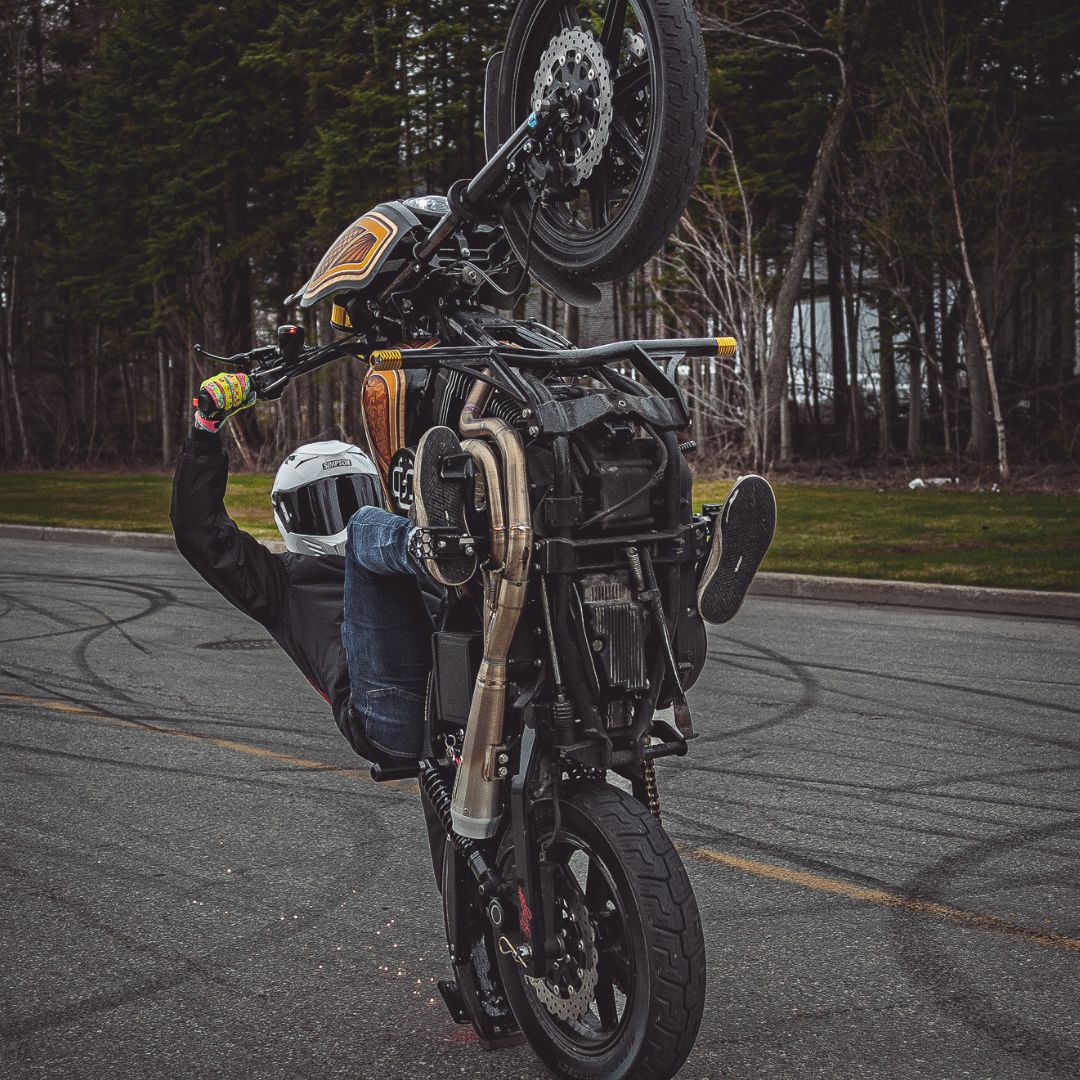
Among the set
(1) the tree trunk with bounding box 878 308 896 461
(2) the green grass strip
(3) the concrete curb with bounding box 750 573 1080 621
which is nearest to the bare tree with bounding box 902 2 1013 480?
(2) the green grass strip

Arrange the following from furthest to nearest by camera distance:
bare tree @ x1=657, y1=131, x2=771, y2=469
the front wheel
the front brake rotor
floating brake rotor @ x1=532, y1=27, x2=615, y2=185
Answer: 1. bare tree @ x1=657, y1=131, x2=771, y2=469
2. floating brake rotor @ x1=532, y1=27, x2=615, y2=185
3. the front brake rotor
4. the front wheel

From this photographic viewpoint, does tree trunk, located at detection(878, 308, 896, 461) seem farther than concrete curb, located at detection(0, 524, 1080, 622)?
Yes

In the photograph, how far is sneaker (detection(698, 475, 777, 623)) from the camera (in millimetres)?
3043

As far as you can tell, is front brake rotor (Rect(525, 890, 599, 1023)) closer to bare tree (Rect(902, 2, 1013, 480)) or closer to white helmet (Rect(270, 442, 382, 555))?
white helmet (Rect(270, 442, 382, 555))

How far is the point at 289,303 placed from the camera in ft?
12.4

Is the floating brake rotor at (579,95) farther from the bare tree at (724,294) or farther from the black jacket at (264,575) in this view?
the bare tree at (724,294)

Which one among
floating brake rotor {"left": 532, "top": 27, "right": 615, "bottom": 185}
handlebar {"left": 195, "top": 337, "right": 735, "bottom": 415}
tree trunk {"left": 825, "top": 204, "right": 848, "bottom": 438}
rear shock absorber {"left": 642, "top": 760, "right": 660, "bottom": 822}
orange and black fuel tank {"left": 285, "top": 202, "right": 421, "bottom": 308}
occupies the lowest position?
rear shock absorber {"left": 642, "top": 760, "right": 660, "bottom": 822}

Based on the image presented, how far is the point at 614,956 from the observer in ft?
9.56

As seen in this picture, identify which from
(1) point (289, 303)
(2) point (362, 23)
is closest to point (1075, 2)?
(2) point (362, 23)

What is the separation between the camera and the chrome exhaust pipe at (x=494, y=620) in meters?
2.75

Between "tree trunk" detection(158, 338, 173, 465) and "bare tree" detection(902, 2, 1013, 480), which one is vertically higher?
"bare tree" detection(902, 2, 1013, 480)

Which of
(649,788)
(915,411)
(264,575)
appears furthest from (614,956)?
(915,411)

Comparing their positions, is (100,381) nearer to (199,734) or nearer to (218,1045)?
(199,734)

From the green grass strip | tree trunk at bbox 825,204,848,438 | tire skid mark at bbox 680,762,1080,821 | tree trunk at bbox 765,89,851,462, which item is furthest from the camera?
tree trunk at bbox 825,204,848,438
